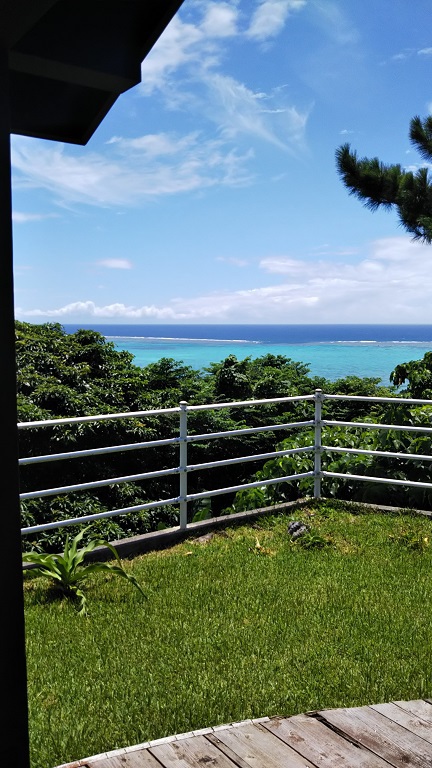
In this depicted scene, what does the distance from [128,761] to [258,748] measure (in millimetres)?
460

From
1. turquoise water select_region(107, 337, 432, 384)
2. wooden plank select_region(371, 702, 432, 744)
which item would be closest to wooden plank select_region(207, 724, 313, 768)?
wooden plank select_region(371, 702, 432, 744)

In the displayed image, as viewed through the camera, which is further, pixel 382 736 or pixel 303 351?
pixel 303 351

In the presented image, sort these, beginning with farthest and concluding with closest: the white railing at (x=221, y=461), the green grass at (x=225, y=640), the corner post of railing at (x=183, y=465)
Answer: the corner post of railing at (x=183, y=465) < the white railing at (x=221, y=461) < the green grass at (x=225, y=640)

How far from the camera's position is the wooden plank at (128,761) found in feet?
7.32

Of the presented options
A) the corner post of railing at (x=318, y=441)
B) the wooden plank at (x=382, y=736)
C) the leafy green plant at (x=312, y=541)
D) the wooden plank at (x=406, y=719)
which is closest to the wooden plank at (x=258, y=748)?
the wooden plank at (x=382, y=736)

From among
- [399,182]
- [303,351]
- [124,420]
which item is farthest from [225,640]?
[303,351]

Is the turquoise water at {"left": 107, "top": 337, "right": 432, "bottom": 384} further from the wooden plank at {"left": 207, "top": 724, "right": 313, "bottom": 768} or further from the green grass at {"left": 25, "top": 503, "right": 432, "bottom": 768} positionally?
the wooden plank at {"left": 207, "top": 724, "right": 313, "bottom": 768}

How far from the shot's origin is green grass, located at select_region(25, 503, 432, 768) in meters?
2.78

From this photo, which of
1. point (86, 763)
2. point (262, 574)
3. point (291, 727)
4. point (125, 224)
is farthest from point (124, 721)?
point (125, 224)

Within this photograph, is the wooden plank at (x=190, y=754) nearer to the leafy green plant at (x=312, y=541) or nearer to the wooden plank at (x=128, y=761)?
the wooden plank at (x=128, y=761)

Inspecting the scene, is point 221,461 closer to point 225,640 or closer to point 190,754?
point 225,640

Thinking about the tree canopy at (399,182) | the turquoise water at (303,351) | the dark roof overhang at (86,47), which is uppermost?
the tree canopy at (399,182)

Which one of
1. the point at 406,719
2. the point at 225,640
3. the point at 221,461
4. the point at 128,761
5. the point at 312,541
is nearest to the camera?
the point at 128,761

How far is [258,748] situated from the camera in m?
2.34
